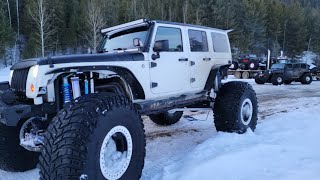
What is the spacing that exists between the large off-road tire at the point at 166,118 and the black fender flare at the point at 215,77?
56.9 inches

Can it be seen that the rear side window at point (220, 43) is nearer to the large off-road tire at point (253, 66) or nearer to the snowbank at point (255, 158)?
the snowbank at point (255, 158)

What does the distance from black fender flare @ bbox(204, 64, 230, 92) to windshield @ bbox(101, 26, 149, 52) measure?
1666 mm

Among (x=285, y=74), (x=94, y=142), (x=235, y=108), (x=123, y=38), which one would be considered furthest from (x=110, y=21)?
(x=94, y=142)

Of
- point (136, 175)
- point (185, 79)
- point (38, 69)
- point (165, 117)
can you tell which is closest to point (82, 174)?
point (136, 175)

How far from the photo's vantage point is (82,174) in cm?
328

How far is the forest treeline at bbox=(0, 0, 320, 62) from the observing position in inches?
1715

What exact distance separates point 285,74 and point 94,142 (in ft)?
71.6

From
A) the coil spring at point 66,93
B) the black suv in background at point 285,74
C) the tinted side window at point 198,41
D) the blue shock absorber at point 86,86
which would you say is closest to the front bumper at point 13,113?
the coil spring at point 66,93

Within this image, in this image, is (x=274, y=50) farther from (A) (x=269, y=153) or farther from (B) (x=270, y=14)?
(A) (x=269, y=153)

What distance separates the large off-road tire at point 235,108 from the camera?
20.7 ft

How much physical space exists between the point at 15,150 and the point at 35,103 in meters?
1.36

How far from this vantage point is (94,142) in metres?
3.44

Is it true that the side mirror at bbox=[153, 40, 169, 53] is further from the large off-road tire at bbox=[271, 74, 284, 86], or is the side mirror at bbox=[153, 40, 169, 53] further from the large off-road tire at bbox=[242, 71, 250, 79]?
the large off-road tire at bbox=[242, 71, 250, 79]

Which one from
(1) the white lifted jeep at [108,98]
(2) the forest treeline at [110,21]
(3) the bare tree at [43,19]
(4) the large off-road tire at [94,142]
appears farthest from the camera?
(2) the forest treeline at [110,21]
